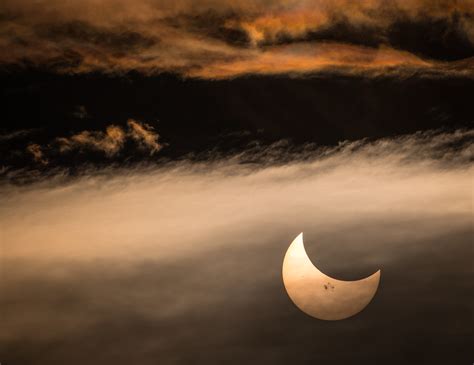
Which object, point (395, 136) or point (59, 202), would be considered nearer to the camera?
point (59, 202)

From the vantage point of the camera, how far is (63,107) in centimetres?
303

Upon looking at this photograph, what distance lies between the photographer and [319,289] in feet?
10.3

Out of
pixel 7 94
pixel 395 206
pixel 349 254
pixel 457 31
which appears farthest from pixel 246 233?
pixel 457 31

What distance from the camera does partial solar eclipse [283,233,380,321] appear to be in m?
3.12

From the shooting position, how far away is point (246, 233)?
123 inches

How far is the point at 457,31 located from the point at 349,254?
4.53ft

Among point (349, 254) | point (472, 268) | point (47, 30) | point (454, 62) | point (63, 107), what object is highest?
point (47, 30)

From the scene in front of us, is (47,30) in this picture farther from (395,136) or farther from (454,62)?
(454,62)

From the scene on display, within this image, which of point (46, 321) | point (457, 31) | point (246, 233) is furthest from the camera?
point (457, 31)

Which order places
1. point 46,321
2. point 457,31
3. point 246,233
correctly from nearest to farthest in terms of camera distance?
1. point 46,321
2. point 246,233
3. point 457,31

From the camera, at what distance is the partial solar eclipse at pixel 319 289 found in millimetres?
3123

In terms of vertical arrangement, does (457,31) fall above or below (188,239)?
above

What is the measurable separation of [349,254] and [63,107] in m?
1.65

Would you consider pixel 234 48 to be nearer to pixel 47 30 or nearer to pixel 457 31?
pixel 47 30
